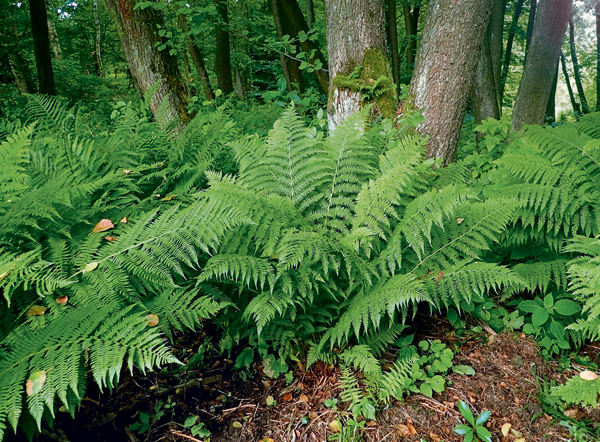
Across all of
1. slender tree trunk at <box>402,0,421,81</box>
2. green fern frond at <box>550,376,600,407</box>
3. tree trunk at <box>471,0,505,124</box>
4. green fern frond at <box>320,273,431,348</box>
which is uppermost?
slender tree trunk at <box>402,0,421,81</box>

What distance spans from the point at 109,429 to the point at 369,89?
3.13 meters

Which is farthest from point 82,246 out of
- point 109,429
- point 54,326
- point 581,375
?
point 581,375

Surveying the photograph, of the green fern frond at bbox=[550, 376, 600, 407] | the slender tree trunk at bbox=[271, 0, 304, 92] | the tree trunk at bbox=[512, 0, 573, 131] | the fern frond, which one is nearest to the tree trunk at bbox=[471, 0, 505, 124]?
the tree trunk at bbox=[512, 0, 573, 131]

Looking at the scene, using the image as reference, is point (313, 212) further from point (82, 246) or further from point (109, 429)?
point (109, 429)

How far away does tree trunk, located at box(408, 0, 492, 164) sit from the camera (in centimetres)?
289

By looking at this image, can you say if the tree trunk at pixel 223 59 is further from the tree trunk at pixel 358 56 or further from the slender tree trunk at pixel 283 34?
the tree trunk at pixel 358 56

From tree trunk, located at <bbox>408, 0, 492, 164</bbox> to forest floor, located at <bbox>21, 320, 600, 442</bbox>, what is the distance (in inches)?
69.1

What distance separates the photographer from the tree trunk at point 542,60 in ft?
15.6

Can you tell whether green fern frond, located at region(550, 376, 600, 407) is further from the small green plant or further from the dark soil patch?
the small green plant

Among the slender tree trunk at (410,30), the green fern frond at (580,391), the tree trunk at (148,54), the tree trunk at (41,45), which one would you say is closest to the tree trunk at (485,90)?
the tree trunk at (148,54)

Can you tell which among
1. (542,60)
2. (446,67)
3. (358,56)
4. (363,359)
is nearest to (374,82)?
(358,56)

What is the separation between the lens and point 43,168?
215 cm

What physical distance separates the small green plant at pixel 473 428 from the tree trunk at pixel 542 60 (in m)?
4.52

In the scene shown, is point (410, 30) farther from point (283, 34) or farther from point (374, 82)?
point (374, 82)
